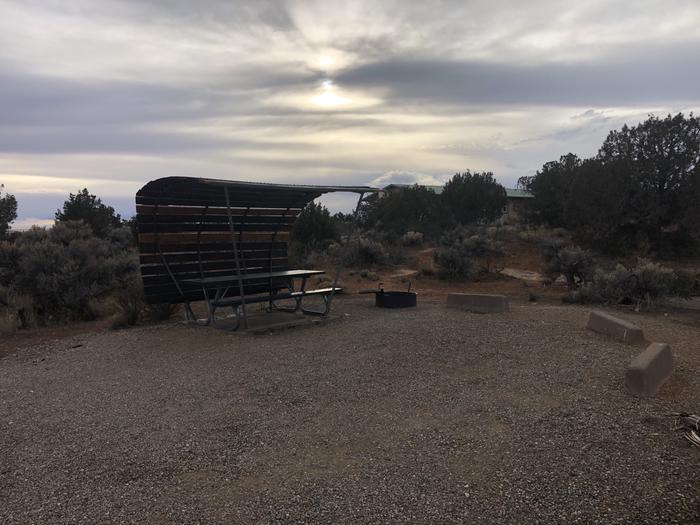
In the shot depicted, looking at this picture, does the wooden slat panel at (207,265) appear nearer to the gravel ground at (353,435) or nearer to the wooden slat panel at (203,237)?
the wooden slat panel at (203,237)

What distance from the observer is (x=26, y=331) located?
8.65 m

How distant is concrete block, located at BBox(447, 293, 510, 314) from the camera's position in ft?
28.3

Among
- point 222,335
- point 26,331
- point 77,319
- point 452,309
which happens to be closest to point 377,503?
point 222,335

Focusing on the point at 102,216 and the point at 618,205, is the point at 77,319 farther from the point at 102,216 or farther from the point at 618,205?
the point at 618,205

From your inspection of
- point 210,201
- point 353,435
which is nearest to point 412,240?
point 210,201

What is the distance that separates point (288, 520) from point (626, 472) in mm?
1921

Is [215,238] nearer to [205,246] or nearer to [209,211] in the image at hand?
[205,246]

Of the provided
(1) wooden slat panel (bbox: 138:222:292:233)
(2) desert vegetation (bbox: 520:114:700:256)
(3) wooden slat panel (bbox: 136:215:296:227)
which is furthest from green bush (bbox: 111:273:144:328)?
(2) desert vegetation (bbox: 520:114:700:256)

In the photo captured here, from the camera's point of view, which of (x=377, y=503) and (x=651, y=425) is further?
(x=651, y=425)

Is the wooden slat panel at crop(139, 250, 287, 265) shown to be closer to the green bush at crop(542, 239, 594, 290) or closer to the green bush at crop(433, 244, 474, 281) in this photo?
the green bush at crop(433, 244, 474, 281)

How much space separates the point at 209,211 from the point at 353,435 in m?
5.58

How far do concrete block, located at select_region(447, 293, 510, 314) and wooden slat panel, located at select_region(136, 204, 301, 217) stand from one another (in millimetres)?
3173

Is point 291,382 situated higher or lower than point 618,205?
lower

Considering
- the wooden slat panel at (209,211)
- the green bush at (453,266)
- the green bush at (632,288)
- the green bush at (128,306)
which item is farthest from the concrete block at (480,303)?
the green bush at (453,266)
